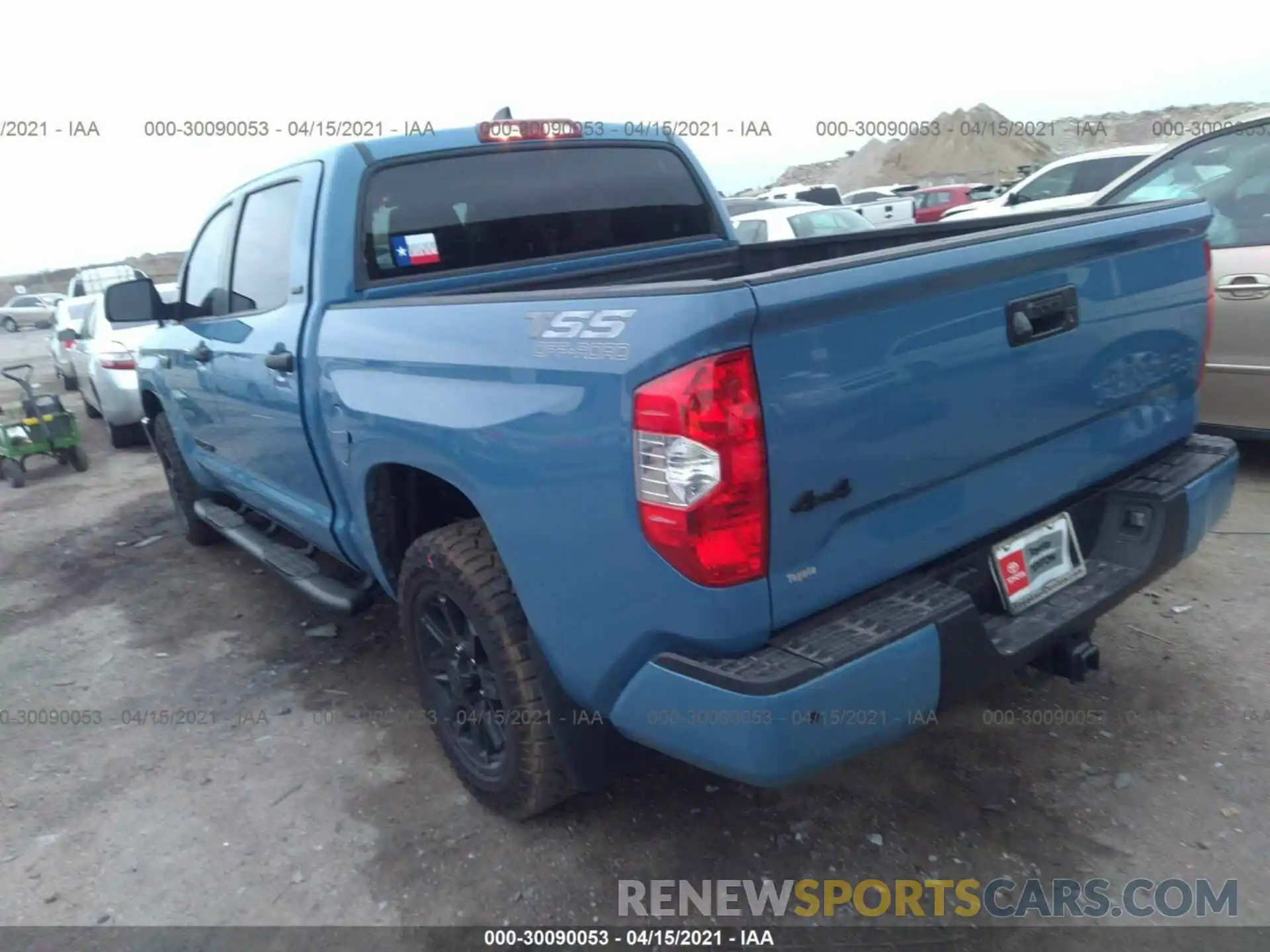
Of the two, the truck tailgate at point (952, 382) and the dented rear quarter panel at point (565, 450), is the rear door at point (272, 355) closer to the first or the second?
the dented rear quarter panel at point (565, 450)

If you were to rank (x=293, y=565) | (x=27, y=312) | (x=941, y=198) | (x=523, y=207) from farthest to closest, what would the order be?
(x=27, y=312)
(x=941, y=198)
(x=293, y=565)
(x=523, y=207)

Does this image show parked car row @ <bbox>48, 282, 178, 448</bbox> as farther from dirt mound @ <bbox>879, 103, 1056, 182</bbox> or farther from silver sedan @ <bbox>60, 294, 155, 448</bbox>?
dirt mound @ <bbox>879, 103, 1056, 182</bbox>

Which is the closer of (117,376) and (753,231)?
(117,376)

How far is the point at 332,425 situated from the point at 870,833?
6.62 ft

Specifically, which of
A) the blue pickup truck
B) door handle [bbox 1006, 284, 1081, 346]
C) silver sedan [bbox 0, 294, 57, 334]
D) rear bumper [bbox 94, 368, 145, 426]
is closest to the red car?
rear bumper [bbox 94, 368, 145, 426]

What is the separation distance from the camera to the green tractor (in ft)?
25.7

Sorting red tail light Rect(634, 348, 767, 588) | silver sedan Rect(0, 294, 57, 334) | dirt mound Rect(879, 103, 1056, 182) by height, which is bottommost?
silver sedan Rect(0, 294, 57, 334)

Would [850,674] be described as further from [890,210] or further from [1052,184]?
[890,210]

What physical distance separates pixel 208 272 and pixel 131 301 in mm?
423

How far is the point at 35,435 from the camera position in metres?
7.90

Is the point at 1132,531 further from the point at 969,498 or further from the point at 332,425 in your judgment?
the point at 332,425

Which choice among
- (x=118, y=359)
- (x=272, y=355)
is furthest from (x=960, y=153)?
(x=272, y=355)

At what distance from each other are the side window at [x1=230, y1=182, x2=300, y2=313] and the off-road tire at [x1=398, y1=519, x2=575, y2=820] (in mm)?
1289

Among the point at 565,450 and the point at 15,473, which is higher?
the point at 565,450
